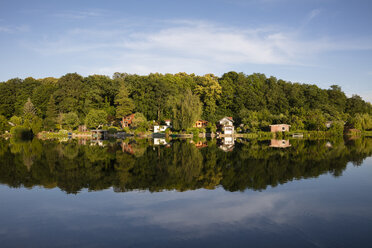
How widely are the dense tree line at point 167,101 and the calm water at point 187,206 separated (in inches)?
1704

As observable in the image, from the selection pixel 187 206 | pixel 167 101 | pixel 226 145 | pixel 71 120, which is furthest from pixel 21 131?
pixel 187 206

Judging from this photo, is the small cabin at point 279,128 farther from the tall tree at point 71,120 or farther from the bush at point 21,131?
the bush at point 21,131

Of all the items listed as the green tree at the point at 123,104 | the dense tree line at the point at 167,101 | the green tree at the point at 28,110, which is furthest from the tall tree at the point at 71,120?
the green tree at the point at 123,104

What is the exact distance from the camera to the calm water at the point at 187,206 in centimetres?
725

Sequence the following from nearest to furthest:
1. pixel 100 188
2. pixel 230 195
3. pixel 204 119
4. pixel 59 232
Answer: pixel 59 232
pixel 230 195
pixel 100 188
pixel 204 119

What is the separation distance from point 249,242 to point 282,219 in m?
2.05

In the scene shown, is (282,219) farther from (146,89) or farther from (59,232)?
(146,89)

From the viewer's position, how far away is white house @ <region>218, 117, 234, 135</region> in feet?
207

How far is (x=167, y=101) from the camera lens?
71.6 meters

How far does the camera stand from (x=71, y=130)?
66.2 metres

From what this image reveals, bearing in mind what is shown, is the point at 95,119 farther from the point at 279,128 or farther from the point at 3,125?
the point at 279,128

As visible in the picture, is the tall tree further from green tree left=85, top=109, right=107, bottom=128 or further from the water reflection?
the water reflection

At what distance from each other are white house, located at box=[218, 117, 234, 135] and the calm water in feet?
149

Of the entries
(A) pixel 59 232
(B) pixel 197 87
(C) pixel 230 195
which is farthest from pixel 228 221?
(B) pixel 197 87
